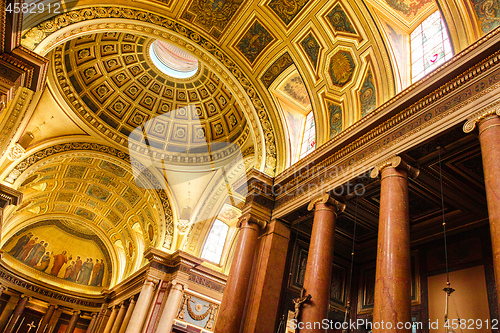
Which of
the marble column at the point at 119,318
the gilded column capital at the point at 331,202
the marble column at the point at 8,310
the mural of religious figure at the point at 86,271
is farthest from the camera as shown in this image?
the mural of religious figure at the point at 86,271

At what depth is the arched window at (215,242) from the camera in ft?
56.7

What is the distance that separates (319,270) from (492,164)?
3712 millimetres

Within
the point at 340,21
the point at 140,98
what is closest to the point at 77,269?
the point at 140,98

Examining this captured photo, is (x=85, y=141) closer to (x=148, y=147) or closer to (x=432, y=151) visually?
(x=148, y=147)

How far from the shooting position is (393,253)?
580cm

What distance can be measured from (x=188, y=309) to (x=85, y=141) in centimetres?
849

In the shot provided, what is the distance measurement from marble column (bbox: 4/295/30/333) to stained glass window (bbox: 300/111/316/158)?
20.9m

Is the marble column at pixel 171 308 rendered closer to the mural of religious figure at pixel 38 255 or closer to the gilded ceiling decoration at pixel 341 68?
the gilded ceiling decoration at pixel 341 68

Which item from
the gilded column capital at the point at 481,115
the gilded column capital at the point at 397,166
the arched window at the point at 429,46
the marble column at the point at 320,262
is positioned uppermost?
the arched window at the point at 429,46

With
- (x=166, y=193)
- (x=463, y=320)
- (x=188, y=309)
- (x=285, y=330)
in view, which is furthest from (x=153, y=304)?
(x=463, y=320)

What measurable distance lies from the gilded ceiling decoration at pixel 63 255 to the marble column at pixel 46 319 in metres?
1.61

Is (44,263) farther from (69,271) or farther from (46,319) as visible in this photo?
(46,319)

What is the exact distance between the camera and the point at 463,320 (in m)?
7.35

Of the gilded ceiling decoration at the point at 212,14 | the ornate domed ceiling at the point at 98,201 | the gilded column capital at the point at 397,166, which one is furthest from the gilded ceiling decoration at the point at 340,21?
the ornate domed ceiling at the point at 98,201
